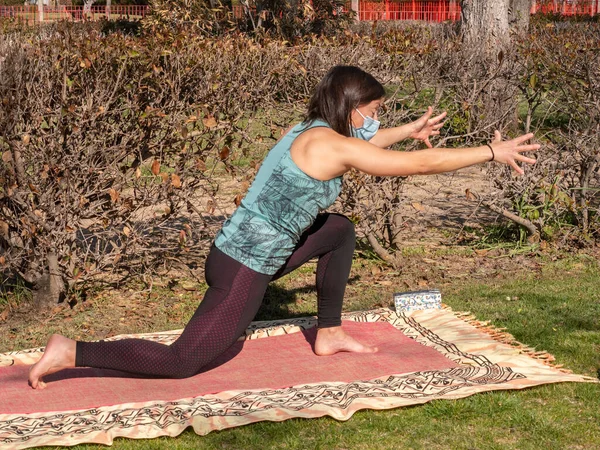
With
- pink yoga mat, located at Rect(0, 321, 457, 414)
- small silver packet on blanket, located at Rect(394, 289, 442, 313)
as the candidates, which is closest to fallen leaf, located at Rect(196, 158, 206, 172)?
pink yoga mat, located at Rect(0, 321, 457, 414)

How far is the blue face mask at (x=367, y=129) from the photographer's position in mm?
4508

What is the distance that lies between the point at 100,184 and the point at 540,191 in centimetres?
330

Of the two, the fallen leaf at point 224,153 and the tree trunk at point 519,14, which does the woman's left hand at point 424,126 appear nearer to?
the fallen leaf at point 224,153

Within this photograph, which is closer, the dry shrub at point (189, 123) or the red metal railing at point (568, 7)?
the dry shrub at point (189, 123)

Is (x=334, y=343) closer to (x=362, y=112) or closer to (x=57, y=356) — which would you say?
(x=362, y=112)

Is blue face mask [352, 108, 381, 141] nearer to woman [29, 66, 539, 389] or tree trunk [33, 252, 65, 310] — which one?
woman [29, 66, 539, 389]

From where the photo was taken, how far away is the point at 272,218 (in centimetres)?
438

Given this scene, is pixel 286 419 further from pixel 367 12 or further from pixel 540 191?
pixel 367 12

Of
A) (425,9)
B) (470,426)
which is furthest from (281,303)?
(425,9)

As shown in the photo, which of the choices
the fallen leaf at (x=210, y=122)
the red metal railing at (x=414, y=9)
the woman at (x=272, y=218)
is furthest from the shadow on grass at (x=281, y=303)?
the red metal railing at (x=414, y=9)

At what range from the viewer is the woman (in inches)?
166

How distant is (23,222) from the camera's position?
5.55 metres

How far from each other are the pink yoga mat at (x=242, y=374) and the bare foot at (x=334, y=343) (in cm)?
4

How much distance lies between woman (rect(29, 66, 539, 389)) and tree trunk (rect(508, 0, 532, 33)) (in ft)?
30.2
